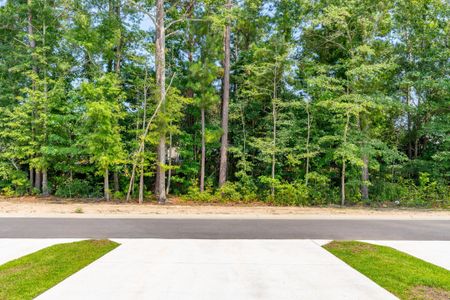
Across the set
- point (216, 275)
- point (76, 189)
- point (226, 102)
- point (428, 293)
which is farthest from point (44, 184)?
point (428, 293)

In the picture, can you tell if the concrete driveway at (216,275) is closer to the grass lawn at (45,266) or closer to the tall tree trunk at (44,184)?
the grass lawn at (45,266)

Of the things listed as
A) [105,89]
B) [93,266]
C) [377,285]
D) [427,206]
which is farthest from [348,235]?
[105,89]

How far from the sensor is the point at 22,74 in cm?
1380

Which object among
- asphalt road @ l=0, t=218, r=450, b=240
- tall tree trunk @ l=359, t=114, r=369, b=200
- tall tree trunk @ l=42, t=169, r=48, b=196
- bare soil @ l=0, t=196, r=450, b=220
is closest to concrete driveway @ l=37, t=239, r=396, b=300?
asphalt road @ l=0, t=218, r=450, b=240

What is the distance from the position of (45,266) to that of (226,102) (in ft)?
36.1

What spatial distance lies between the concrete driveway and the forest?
761 cm

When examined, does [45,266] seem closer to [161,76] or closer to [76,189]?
[161,76]

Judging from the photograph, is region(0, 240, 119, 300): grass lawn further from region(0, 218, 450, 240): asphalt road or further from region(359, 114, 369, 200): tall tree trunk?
region(359, 114, 369, 200): tall tree trunk

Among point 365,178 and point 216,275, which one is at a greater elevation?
point 365,178

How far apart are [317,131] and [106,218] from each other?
9748mm

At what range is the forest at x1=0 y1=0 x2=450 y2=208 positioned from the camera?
12.3m

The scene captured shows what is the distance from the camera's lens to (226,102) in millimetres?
14047

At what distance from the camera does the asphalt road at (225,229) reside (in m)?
6.61

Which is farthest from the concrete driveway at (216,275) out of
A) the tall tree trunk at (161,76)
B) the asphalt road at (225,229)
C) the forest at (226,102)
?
the forest at (226,102)
